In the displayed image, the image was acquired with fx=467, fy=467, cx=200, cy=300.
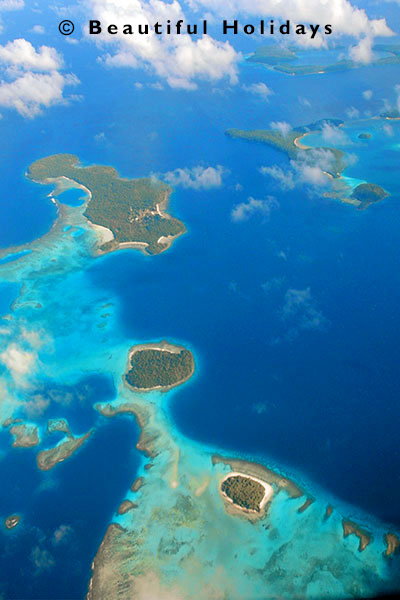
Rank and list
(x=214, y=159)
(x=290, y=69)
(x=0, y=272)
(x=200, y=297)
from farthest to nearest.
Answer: (x=290, y=69), (x=214, y=159), (x=0, y=272), (x=200, y=297)

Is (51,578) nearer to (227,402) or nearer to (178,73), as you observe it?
(227,402)

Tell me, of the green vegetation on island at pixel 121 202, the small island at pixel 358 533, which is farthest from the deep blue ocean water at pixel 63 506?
the green vegetation on island at pixel 121 202

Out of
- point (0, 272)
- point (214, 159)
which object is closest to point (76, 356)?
point (0, 272)

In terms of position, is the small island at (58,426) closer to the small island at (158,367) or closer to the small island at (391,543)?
the small island at (158,367)

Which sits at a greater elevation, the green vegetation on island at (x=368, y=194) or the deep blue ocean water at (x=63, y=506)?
the green vegetation on island at (x=368, y=194)

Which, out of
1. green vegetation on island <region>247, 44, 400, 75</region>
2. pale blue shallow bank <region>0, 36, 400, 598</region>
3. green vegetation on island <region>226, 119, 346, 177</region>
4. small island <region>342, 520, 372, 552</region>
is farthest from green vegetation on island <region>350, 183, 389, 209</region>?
green vegetation on island <region>247, 44, 400, 75</region>

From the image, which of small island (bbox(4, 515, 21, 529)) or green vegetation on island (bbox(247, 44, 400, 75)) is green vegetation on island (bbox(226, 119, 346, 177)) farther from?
small island (bbox(4, 515, 21, 529))
